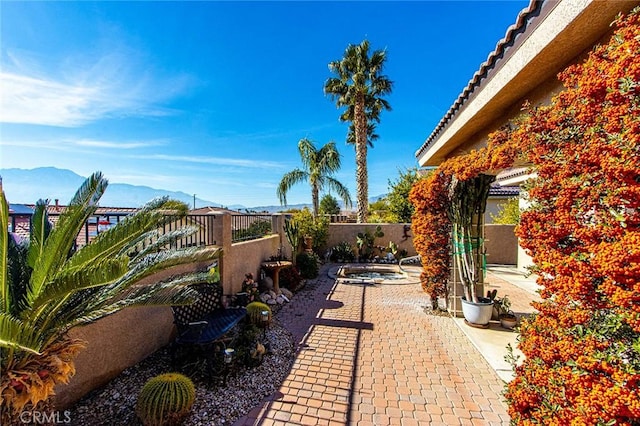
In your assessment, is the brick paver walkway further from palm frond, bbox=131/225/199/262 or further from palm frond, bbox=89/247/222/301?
palm frond, bbox=131/225/199/262

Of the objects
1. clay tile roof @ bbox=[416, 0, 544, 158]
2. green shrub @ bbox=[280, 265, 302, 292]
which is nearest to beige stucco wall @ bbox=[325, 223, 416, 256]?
green shrub @ bbox=[280, 265, 302, 292]

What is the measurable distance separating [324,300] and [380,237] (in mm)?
8689

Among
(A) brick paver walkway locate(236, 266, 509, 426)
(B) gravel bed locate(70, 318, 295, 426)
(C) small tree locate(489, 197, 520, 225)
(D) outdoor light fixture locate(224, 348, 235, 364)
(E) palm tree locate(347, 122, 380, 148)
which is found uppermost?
(E) palm tree locate(347, 122, 380, 148)

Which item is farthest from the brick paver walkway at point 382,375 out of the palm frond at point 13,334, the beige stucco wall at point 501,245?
the beige stucco wall at point 501,245

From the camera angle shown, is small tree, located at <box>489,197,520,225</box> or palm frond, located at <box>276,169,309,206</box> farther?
palm frond, located at <box>276,169,309,206</box>

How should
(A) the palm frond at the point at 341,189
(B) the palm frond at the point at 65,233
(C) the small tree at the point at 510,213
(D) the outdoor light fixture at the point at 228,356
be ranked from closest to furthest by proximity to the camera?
(B) the palm frond at the point at 65,233
(D) the outdoor light fixture at the point at 228,356
(C) the small tree at the point at 510,213
(A) the palm frond at the point at 341,189

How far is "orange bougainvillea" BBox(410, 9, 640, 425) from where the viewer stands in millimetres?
2123

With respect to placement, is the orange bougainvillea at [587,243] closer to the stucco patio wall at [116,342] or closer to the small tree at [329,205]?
the stucco patio wall at [116,342]

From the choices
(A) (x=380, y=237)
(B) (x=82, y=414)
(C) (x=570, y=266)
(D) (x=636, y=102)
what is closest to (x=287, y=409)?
(B) (x=82, y=414)

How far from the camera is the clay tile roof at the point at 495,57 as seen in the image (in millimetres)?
3164

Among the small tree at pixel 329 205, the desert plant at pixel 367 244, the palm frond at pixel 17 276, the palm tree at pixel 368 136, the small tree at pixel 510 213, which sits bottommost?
the desert plant at pixel 367 244

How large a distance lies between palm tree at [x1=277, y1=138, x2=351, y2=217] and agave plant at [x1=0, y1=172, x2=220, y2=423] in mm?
16747

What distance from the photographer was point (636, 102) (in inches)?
83.3

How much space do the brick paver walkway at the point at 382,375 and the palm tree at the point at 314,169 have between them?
43.1ft
